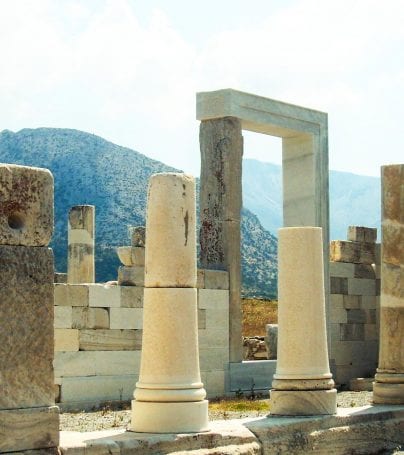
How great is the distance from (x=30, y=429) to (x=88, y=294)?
8.02 m

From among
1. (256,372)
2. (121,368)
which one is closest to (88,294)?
(121,368)

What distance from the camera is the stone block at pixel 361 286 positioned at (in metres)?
20.5

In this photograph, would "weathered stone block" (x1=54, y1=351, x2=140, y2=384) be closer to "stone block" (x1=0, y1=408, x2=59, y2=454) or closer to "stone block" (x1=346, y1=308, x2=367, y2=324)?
"stone block" (x1=346, y1=308, x2=367, y2=324)

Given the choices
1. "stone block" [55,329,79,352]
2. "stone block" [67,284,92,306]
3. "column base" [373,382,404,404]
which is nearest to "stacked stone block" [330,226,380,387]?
"stone block" [67,284,92,306]

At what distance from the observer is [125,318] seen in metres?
16.4

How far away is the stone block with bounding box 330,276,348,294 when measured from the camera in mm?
20094

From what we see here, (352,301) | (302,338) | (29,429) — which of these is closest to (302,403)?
(302,338)

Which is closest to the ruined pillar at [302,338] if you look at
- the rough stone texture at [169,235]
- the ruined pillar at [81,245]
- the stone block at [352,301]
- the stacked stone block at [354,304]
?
the rough stone texture at [169,235]

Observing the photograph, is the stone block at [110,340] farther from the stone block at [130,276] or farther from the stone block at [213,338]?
the stone block at [213,338]

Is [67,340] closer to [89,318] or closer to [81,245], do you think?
[89,318]

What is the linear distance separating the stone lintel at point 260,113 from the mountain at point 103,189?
33.1 m

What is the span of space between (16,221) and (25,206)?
13 centimetres

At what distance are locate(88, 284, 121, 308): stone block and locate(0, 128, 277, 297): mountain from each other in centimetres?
3599

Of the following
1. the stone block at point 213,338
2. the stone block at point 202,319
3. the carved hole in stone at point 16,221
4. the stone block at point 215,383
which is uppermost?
the carved hole in stone at point 16,221
